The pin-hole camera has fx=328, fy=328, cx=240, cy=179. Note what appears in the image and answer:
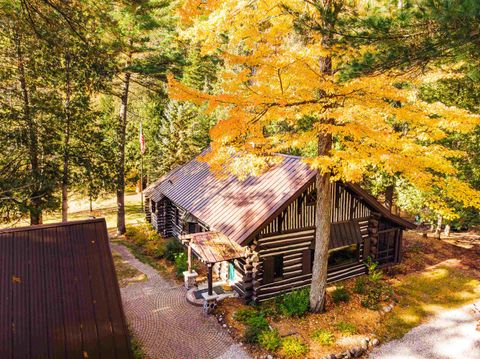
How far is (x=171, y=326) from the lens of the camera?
13906 millimetres

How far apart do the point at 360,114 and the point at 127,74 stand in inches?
712

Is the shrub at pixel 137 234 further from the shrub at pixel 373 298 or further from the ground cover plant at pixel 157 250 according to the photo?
the shrub at pixel 373 298

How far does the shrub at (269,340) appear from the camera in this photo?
12.2 metres

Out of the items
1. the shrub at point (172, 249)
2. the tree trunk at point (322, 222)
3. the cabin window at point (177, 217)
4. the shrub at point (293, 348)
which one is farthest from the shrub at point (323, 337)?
the cabin window at point (177, 217)

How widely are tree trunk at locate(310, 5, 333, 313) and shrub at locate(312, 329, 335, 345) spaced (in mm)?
1495

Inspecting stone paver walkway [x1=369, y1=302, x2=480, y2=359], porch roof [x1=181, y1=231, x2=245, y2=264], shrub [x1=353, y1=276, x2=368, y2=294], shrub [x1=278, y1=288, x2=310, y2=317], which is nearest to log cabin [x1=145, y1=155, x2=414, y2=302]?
porch roof [x1=181, y1=231, x2=245, y2=264]

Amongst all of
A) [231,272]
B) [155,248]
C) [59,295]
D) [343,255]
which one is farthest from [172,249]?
[59,295]

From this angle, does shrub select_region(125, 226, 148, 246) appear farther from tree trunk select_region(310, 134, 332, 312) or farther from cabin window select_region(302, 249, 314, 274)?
tree trunk select_region(310, 134, 332, 312)

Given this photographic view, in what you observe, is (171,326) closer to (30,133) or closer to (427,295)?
(30,133)

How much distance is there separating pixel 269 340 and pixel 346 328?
3.35 metres

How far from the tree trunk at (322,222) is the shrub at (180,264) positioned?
754 centimetres

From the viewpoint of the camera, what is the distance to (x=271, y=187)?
1664cm

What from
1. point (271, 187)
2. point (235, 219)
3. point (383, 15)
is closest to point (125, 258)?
point (235, 219)

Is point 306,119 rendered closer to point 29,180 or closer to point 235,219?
point 235,219
